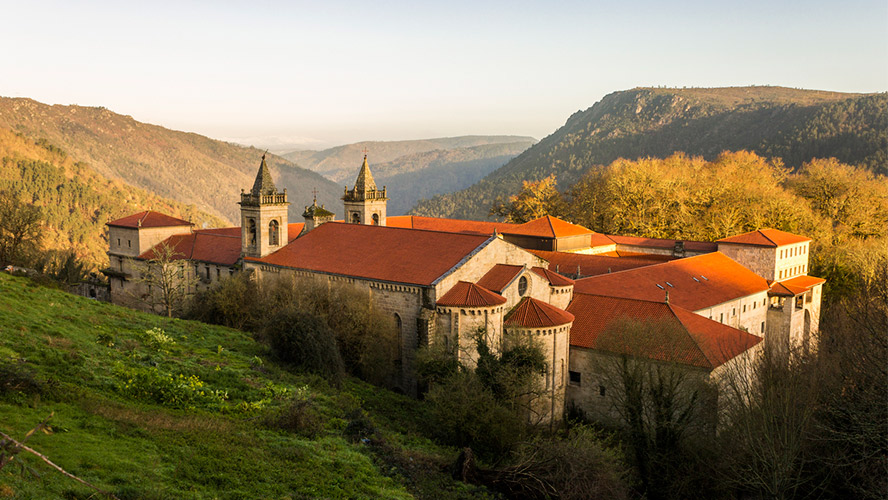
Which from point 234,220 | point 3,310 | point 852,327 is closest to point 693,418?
point 852,327

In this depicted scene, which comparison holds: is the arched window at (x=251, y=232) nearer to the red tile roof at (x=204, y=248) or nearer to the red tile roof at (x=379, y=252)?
the red tile roof at (x=204, y=248)

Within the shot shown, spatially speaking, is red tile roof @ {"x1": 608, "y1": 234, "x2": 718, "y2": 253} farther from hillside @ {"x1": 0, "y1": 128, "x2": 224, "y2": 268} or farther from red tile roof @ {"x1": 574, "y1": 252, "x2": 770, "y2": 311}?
hillside @ {"x1": 0, "y1": 128, "x2": 224, "y2": 268}

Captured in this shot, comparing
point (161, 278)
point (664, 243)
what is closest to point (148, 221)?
point (161, 278)

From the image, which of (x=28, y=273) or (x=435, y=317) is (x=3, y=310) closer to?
(x=28, y=273)

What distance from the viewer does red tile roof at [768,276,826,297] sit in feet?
142

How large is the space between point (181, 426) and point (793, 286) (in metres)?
43.6

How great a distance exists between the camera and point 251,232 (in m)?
42.8

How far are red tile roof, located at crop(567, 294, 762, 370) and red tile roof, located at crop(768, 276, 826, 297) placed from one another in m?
15.4

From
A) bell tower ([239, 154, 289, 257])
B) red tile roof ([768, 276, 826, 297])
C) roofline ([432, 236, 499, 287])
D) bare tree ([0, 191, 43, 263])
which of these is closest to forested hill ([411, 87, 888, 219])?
red tile roof ([768, 276, 826, 297])

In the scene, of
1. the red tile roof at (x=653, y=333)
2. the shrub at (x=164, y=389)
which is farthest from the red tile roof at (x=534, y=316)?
the shrub at (x=164, y=389)

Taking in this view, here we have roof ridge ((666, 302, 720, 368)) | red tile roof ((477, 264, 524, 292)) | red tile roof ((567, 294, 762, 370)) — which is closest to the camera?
roof ridge ((666, 302, 720, 368))

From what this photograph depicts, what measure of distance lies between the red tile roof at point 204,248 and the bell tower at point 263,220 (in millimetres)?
2367

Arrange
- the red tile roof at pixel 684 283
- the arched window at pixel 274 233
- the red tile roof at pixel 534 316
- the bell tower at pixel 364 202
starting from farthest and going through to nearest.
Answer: the bell tower at pixel 364 202
the arched window at pixel 274 233
the red tile roof at pixel 684 283
the red tile roof at pixel 534 316

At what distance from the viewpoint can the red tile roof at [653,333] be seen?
26453 millimetres
